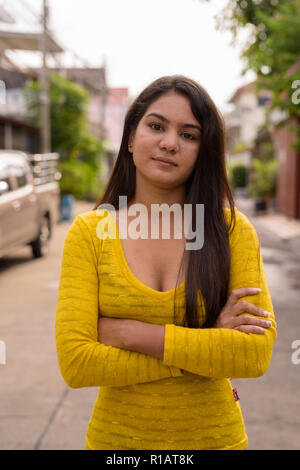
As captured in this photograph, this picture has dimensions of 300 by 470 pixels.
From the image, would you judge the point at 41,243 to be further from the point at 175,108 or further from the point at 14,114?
the point at 14,114

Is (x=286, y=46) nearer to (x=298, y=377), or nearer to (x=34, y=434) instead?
(x=298, y=377)

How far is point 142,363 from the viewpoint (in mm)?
1646

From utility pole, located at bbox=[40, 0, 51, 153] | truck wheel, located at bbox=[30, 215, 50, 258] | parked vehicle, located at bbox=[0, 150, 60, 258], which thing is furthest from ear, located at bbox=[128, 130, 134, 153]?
utility pole, located at bbox=[40, 0, 51, 153]

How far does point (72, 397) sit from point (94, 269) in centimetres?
279

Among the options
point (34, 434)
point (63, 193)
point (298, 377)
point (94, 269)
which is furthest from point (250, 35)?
point (94, 269)

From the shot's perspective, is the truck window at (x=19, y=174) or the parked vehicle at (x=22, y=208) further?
the truck window at (x=19, y=174)

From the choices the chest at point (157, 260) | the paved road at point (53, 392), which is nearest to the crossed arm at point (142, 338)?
the chest at point (157, 260)

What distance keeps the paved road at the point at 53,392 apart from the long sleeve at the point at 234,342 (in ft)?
6.55

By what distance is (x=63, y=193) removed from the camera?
22672mm

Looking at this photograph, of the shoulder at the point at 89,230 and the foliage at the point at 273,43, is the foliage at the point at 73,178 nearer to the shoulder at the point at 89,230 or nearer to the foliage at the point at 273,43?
the foliage at the point at 273,43

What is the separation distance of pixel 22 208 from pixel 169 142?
830 centimetres

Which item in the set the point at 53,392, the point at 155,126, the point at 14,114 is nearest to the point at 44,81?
the point at 14,114

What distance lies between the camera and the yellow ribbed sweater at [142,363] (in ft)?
5.35
